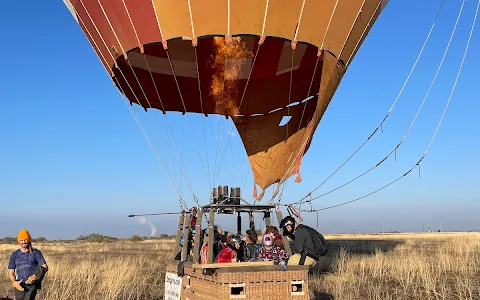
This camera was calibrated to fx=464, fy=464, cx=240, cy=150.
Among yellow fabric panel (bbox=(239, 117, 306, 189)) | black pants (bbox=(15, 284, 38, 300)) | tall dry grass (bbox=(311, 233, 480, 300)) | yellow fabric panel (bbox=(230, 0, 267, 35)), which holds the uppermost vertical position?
yellow fabric panel (bbox=(230, 0, 267, 35))

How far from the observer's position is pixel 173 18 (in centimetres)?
818

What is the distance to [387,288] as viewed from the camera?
33.1 feet

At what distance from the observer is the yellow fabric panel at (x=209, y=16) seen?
7961 millimetres

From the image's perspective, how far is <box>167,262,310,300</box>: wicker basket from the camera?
6254 mm

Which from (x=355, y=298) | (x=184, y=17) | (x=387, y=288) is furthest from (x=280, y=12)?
(x=387, y=288)

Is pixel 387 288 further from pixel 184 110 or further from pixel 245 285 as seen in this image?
pixel 184 110

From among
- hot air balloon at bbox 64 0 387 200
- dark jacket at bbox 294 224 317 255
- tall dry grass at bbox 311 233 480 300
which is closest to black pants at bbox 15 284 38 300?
dark jacket at bbox 294 224 317 255

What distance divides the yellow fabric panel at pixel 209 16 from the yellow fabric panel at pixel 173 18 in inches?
5.7

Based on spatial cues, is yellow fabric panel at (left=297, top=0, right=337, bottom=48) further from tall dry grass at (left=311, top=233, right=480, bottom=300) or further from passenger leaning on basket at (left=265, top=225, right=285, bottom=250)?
tall dry grass at (left=311, top=233, right=480, bottom=300)

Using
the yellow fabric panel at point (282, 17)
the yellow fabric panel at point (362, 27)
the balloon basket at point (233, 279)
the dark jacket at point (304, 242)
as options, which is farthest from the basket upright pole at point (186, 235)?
the yellow fabric panel at point (362, 27)

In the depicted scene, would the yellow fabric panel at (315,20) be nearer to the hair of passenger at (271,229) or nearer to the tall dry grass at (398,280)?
the hair of passenger at (271,229)

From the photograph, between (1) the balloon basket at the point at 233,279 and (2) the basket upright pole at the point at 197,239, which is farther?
(2) the basket upright pole at the point at 197,239

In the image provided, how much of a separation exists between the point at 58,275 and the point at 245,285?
8.57 m

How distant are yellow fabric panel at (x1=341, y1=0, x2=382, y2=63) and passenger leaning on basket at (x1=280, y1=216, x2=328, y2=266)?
3827mm
